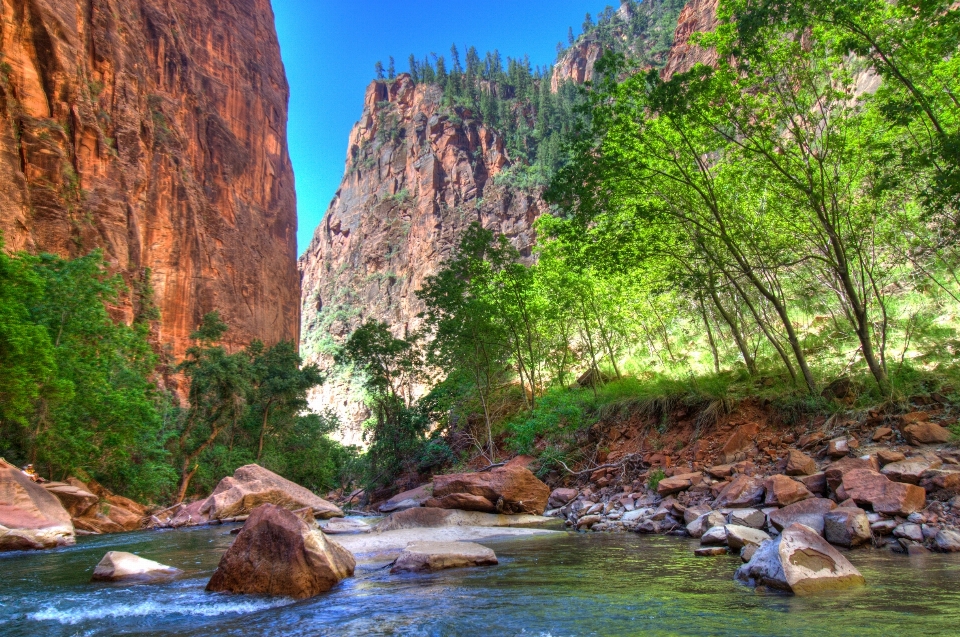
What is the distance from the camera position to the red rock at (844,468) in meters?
8.49

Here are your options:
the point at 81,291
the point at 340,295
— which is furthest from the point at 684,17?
the point at 81,291

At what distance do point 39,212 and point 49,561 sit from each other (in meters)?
30.9

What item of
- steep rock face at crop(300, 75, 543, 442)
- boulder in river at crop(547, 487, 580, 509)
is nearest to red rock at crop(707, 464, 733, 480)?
boulder in river at crop(547, 487, 580, 509)

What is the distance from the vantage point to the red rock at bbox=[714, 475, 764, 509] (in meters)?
9.17

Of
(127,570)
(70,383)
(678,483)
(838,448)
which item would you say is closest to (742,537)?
(838,448)

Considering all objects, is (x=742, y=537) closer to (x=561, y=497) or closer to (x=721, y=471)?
(x=721, y=471)

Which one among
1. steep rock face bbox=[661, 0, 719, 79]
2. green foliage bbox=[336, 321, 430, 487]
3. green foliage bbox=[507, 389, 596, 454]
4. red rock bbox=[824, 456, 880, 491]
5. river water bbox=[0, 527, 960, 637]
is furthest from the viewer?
steep rock face bbox=[661, 0, 719, 79]

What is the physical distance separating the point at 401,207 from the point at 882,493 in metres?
102

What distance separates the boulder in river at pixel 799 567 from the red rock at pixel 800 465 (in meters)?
4.37

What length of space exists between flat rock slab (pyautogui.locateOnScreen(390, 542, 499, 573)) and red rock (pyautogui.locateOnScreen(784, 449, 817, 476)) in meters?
5.65

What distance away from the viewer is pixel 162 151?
50750 millimetres

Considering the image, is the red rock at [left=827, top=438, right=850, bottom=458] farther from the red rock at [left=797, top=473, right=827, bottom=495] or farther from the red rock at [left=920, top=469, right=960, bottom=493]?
the red rock at [left=920, top=469, right=960, bottom=493]

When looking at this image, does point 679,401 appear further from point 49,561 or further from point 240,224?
point 240,224

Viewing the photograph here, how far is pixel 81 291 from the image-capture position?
22375mm
